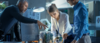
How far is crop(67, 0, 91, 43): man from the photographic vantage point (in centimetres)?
128

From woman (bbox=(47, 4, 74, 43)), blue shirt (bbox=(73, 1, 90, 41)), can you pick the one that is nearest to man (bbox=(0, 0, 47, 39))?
woman (bbox=(47, 4, 74, 43))

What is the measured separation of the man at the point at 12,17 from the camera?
4.76 feet

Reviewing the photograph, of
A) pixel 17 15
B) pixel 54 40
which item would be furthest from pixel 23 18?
pixel 54 40

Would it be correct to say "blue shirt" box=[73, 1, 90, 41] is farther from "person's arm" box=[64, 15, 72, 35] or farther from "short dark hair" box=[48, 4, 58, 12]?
"short dark hair" box=[48, 4, 58, 12]

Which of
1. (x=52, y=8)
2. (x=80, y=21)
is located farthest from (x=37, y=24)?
(x=80, y=21)

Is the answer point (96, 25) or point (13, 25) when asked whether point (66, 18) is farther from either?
point (13, 25)

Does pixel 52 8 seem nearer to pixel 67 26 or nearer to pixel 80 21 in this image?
pixel 67 26

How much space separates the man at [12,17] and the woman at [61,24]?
0.62 feet

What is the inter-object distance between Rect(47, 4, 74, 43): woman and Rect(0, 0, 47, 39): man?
189 mm

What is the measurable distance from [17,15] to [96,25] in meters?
1.35

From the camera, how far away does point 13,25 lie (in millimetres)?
1540

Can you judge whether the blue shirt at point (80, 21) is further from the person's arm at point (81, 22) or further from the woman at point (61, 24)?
the woman at point (61, 24)

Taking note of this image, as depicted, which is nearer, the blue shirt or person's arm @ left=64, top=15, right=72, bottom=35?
the blue shirt

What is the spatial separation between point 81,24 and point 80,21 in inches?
1.7
